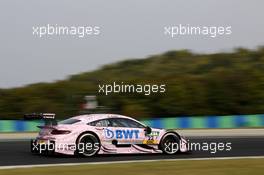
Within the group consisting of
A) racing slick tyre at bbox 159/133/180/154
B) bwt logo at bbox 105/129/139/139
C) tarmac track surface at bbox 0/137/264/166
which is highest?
bwt logo at bbox 105/129/139/139

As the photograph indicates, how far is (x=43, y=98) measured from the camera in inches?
1459

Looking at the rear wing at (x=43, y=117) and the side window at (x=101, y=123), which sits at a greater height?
the rear wing at (x=43, y=117)

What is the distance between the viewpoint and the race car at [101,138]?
44.7 ft

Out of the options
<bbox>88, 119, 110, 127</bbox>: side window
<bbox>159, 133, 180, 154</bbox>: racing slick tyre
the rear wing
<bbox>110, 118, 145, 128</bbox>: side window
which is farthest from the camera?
<bbox>159, 133, 180, 154</bbox>: racing slick tyre

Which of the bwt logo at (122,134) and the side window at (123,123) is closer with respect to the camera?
the bwt logo at (122,134)

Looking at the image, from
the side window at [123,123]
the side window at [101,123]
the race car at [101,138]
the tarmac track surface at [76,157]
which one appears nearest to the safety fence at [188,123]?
the tarmac track surface at [76,157]

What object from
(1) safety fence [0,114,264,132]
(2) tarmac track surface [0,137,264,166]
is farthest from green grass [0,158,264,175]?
(1) safety fence [0,114,264,132]

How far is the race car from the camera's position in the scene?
44.7 ft

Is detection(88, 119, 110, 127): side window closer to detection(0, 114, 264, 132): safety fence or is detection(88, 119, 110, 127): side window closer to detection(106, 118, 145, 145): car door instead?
detection(106, 118, 145, 145): car door

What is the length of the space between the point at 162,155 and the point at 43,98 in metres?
23.2

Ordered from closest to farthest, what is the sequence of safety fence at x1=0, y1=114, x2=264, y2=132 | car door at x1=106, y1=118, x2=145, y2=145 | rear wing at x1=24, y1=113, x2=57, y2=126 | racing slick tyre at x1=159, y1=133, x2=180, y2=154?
rear wing at x1=24, y1=113, x2=57, y2=126 → car door at x1=106, y1=118, x2=145, y2=145 → racing slick tyre at x1=159, y1=133, x2=180, y2=154 → safety fence at x1=0, y1=114, x2=264, y2=132

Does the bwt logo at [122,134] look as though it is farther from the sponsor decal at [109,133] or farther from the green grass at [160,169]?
the green grass at [160,169]

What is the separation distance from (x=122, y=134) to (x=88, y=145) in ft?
2.96

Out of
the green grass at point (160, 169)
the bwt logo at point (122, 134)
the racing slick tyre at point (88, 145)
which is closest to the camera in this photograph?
the green grass at point (160, 169)
